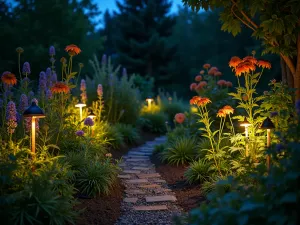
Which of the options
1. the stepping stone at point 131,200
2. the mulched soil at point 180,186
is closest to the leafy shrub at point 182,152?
the mulched soil at point 180,186

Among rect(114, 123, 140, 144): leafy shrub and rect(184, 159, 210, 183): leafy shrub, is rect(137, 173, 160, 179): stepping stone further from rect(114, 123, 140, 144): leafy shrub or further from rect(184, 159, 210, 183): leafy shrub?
rect(114, 123, 140, 144): leafy shrub

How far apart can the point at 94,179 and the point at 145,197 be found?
731 millimetres

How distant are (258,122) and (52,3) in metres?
10.2

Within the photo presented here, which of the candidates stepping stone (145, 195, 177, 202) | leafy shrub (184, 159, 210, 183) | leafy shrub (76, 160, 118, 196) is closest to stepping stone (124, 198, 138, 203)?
stepping stone (145, 195, 177, 202)

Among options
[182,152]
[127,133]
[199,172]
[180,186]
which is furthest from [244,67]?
[127,133]

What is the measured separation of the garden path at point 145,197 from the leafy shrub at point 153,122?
11.7 ft

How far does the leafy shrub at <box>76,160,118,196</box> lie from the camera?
3.71 metres

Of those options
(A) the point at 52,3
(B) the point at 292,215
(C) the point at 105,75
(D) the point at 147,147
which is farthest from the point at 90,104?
(B) the point at 292,215

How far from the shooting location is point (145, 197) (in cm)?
404

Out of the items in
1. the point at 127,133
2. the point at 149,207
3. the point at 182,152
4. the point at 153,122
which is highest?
the point at 153,122

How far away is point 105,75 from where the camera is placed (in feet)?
27.1

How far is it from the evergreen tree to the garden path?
14.6 metres

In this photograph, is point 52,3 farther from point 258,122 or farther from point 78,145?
point 258,122

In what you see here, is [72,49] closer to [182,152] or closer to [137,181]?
[137,181]
